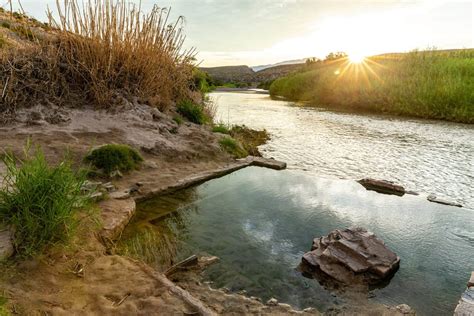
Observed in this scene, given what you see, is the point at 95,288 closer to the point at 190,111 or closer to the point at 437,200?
the point at 437,200

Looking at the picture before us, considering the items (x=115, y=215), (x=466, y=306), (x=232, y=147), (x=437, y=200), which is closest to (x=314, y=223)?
(x=466, y=306)

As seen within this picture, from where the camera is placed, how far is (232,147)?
29.2 ft

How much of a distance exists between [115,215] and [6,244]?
1585mm

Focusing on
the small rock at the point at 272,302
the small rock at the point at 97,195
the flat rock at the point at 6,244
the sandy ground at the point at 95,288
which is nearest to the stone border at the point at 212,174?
the sandy ground at the point at 95,288

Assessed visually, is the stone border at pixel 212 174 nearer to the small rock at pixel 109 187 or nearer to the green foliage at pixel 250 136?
the small rock at pixel 109 187

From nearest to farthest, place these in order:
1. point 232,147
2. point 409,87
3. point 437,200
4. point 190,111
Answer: point 437,200 < point 232,147 < point 190,111 < point 409,87

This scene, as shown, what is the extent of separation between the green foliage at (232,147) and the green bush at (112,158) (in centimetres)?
248

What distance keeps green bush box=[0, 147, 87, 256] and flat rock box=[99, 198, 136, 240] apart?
81 centimetres

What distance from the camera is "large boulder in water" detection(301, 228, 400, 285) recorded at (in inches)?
149

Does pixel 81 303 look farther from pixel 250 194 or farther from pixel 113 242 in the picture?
pixel 250 194

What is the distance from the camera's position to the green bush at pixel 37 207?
10.7 ft

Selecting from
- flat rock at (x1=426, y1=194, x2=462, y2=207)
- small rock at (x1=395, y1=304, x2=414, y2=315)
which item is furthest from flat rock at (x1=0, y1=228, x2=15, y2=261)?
flat rock at (x1=426, y1=194, x2=462, y2=207)

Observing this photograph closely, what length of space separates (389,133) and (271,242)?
372 inches

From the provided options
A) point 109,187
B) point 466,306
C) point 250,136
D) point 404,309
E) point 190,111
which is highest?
point 190,111
